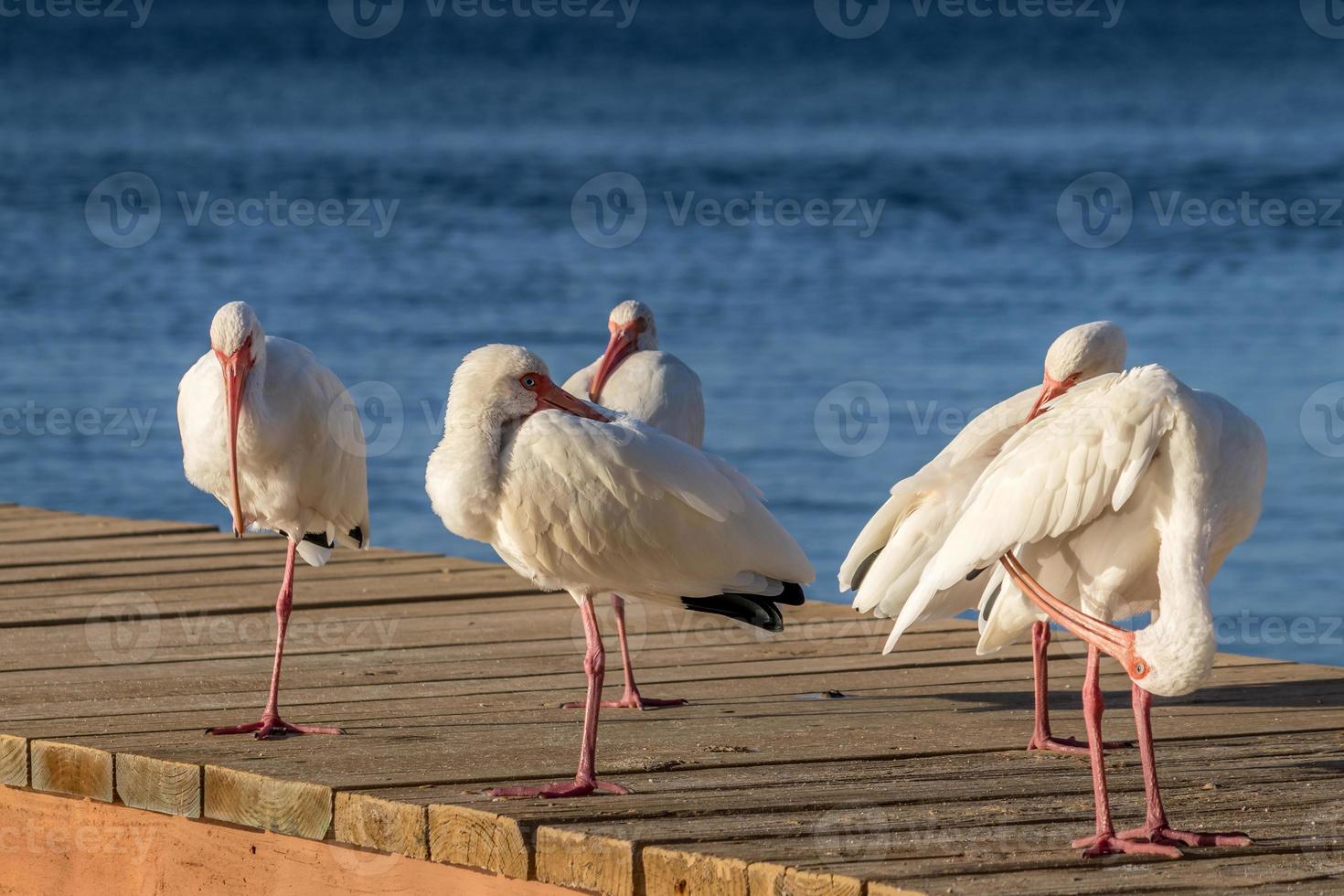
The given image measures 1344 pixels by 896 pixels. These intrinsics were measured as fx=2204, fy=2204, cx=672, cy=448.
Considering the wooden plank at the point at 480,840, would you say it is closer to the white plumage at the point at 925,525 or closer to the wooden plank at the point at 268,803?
the wooden plank at the point at 268,803

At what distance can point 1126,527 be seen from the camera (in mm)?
5113

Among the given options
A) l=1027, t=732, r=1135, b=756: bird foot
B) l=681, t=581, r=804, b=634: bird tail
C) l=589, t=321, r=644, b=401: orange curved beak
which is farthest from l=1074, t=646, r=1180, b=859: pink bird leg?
l=589, t=321, r=644, b=401: orange curved beak

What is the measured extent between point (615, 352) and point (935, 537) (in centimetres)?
256

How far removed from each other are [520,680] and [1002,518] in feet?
6.85

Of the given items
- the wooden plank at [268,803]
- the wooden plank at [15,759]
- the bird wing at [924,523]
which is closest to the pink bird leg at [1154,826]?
the bird wing at [924,523]

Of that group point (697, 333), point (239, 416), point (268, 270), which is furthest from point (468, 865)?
point (268, 270)

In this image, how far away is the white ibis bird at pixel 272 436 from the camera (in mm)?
6551

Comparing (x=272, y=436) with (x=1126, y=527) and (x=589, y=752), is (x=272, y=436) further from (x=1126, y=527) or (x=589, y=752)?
(x=1126, y=527)

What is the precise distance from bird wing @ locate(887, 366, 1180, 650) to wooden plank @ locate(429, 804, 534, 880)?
3.49ft

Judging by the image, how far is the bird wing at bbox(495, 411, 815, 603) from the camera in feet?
17.6

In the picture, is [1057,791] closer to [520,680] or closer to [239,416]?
[520,680]

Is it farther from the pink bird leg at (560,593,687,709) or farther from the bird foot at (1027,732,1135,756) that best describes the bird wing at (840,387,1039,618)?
the pink bird leg at (560,593,687,709)

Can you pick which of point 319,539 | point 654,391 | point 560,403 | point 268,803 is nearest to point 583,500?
point 560,403

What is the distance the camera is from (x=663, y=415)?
24.5 feet
